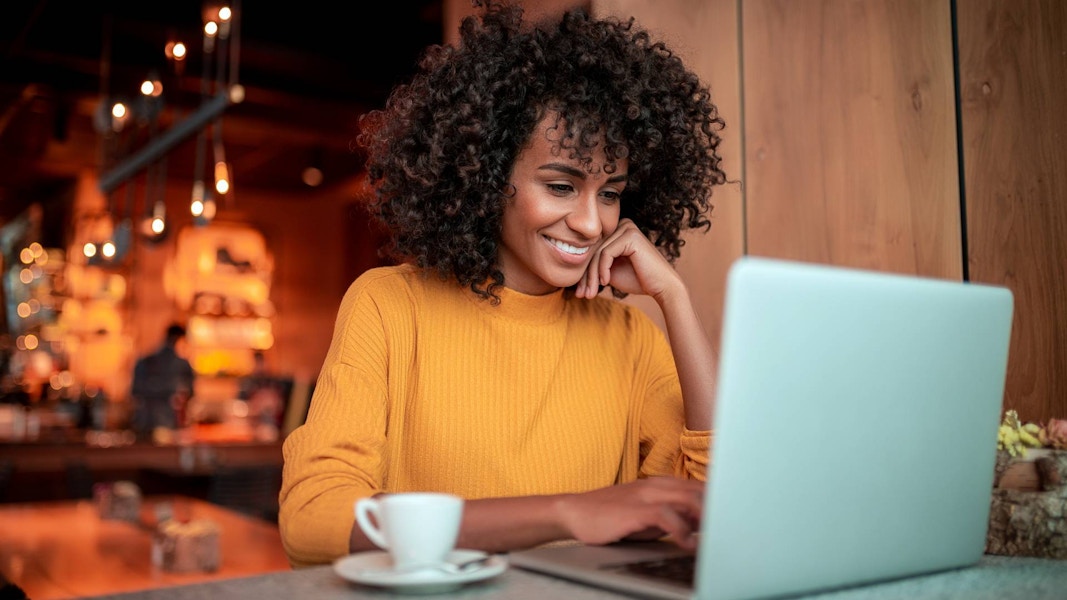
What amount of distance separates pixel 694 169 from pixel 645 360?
394mm

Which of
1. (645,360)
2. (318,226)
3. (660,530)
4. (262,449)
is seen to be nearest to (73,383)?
(318,226)

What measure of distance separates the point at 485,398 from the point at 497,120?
47cm

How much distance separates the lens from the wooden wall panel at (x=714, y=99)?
218 centimetres

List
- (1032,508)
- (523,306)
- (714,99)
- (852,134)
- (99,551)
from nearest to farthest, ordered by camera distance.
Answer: (1032,508) → (523,306) → (852,134) → (714,99) → (99,551)

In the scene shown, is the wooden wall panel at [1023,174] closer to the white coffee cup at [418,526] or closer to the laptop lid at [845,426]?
the laptop lid at [845,426]

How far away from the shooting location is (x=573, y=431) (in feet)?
4.99

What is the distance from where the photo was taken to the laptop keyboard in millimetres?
836

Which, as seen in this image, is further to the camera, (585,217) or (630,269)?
(630,269)

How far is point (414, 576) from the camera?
2.62 ft

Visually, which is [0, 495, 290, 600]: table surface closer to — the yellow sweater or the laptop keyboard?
the yellow sweater

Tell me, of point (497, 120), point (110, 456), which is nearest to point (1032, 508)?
point (497, 120)

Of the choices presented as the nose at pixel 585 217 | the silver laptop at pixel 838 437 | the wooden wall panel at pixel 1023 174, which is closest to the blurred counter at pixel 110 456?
the nose at pixel 585 217

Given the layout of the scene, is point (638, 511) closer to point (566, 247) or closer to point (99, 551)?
point (566, 247)

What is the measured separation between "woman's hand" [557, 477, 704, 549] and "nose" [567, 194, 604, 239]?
0.55m
